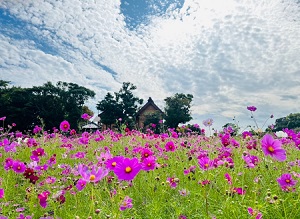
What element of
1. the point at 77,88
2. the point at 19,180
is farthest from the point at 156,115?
the point at 19,180

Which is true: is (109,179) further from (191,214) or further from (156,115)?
(156,115)

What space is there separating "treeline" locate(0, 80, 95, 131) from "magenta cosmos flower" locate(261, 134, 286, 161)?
25942 mm

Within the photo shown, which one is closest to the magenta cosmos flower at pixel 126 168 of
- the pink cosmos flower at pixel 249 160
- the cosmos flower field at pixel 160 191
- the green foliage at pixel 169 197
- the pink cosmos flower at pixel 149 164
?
the cosmos flower field at pixel 160 191

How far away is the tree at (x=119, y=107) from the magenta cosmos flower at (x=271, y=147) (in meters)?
26.6

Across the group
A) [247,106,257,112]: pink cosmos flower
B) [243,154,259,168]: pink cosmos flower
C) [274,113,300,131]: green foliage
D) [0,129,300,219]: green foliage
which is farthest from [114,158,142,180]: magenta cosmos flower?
[274,113,300,131]: green foliage

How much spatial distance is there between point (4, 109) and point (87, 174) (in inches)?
1101

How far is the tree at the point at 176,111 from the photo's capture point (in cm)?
2766

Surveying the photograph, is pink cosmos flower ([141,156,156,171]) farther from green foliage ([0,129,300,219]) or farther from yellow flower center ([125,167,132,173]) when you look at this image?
yellow flower center ([125,167,132,173])

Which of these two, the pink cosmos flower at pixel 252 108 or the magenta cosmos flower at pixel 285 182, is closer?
the magenta cosmos flower at pixel 285 182

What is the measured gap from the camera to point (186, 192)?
232 centimetres

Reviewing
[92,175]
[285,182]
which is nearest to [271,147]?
[285,182]

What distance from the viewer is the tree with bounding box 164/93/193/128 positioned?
27656 millimetres

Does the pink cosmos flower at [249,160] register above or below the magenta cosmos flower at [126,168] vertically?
A: above

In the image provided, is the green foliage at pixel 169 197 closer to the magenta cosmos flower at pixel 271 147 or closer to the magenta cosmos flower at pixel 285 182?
the magenta cosmos flower at pixel 285 182
